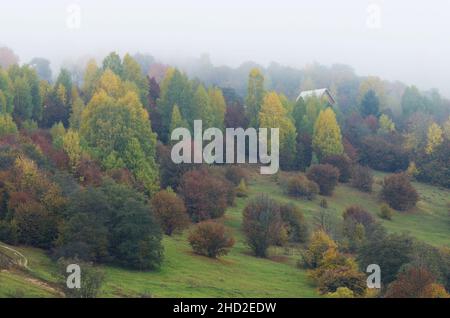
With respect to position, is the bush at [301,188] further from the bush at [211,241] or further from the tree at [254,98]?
the bush at [211,241]

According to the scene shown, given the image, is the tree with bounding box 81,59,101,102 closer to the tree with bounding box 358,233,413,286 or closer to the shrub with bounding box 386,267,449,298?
the tree with bounding box 358,233,413,286

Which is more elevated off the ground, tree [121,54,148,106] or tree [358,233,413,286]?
tree [121,54,148,106]

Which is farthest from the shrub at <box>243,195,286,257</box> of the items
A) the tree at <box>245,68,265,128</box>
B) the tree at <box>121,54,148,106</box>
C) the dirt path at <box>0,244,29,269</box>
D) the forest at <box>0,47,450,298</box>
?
the tree at <box>121,54,148,106</box>

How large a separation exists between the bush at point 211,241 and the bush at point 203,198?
363 inches

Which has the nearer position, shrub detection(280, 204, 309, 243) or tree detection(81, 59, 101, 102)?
shrub detection(280, 204, 309, 243)

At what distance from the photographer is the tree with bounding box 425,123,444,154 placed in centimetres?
8743

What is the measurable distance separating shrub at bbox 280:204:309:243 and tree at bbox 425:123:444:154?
36381 millimetres

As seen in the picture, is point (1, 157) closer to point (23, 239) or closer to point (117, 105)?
point (23, 239)

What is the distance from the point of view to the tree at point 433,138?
8743cm

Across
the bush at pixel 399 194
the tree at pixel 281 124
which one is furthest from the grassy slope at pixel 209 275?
the tree at pixel 281 124

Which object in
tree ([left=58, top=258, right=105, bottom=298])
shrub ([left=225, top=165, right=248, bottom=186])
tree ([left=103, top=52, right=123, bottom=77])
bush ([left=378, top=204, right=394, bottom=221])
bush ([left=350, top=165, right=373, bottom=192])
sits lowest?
bush ([left=378, top=204, right=394, bottom=221])

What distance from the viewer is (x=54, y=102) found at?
81062 mm

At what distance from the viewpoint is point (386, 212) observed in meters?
66.8

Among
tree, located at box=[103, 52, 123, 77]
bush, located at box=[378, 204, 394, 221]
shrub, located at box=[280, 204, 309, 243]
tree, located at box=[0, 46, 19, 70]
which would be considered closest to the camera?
shrub, located at box=[280, 204, 309, 243]
